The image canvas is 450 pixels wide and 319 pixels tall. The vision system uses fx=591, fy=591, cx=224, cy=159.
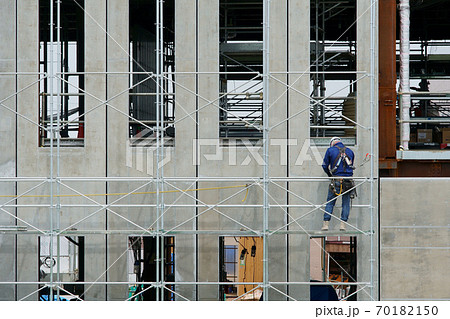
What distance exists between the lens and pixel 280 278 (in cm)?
1393

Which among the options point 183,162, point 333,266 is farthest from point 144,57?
point 333,266

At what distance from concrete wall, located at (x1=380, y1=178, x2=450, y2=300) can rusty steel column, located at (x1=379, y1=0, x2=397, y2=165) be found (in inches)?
45.6

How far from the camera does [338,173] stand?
43.6 ft

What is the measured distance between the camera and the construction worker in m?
13.2

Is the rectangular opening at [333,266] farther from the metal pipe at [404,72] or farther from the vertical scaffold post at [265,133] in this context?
the metal pipe at [404,72]

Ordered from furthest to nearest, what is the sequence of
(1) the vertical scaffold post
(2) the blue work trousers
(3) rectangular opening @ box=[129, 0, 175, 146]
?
(3) rectangular opening @ box=[129, 0, 175, 146] → (2) the blue work trousers → (1) the vertical scaffold post

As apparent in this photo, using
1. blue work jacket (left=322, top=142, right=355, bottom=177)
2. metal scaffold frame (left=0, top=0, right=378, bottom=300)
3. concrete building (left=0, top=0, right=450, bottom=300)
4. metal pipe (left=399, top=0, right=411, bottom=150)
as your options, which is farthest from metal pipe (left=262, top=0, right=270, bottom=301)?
metal pipe (left=399, top=0, right=411, bottom=150)

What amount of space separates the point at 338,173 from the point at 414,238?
2.41 m

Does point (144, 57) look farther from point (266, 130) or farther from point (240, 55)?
point (266, 130)

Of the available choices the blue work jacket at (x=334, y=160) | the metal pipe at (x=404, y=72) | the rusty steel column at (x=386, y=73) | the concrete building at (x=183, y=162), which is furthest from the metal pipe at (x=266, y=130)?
the metal pipe at (x=404, y=72)

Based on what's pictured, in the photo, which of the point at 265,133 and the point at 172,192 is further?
the point at 172,192

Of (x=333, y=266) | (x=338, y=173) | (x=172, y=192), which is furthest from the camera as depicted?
(x=333, y=266)

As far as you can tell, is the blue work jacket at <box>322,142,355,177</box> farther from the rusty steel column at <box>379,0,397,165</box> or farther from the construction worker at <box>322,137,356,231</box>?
the rusty steel column at <box>379,0,397,165</box>

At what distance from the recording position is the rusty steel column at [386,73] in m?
14.3
